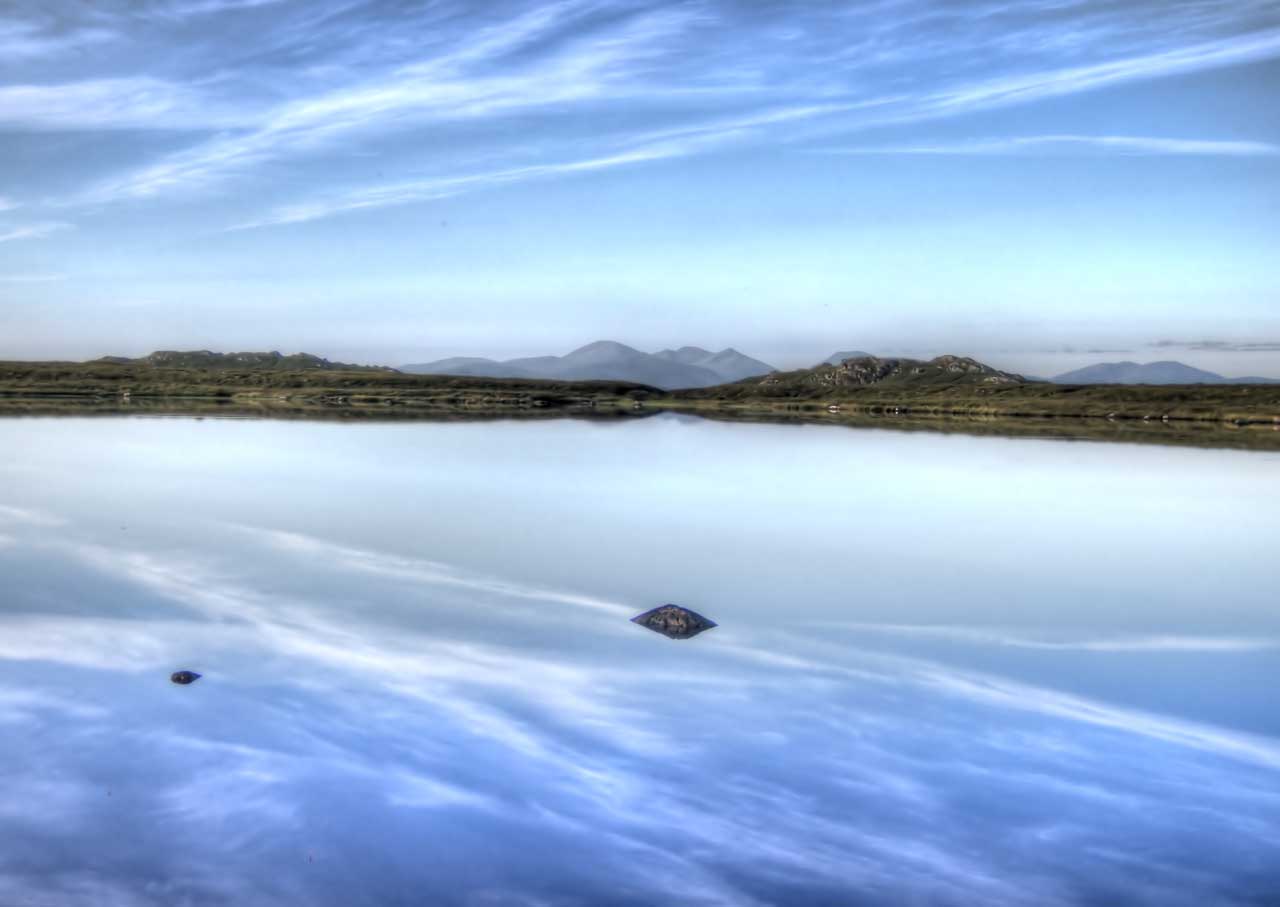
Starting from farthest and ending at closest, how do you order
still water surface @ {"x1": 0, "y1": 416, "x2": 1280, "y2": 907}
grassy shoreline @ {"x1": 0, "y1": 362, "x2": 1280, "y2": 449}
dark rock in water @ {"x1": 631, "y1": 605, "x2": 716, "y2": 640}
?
grassy shoreline @ {"x1": 0, "y1": 362, "x2": 1280, "y2": 449} → dark rock in water @ {"x1": 631, "y1": 605, "x2": 716, "y2": 640} → still water surface @ {"x1": 0, "y1": 416, "x2": 1280, "y2": 907}

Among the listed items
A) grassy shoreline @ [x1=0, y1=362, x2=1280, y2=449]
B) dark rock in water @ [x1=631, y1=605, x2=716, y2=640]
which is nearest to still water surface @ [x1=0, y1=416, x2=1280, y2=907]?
dark rock in water @ [x1=631, y1=605, x2=716, y2=640]

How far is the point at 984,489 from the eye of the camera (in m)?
35.8

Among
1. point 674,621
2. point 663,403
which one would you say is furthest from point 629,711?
point 663,403

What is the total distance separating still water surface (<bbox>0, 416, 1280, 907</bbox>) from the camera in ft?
27.1

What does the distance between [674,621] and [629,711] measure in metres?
4.01

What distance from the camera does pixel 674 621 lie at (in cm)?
1570

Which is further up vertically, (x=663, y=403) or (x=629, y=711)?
(x=663, y=403)

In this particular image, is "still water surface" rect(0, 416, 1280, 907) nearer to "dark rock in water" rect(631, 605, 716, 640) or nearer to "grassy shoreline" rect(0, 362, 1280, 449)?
"dark rock in water" rect(631, 605, 716, 640)

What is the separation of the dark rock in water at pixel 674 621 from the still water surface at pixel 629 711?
0.29 metres

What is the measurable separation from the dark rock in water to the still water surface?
29cm

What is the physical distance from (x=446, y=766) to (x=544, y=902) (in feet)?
8.92

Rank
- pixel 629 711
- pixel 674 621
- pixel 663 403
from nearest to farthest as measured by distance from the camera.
Answer: pixel 629 711 < pixel 674 621 < pixel 663 403

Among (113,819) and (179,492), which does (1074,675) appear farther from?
(179,492)

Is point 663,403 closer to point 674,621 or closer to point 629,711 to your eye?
point 674,621
